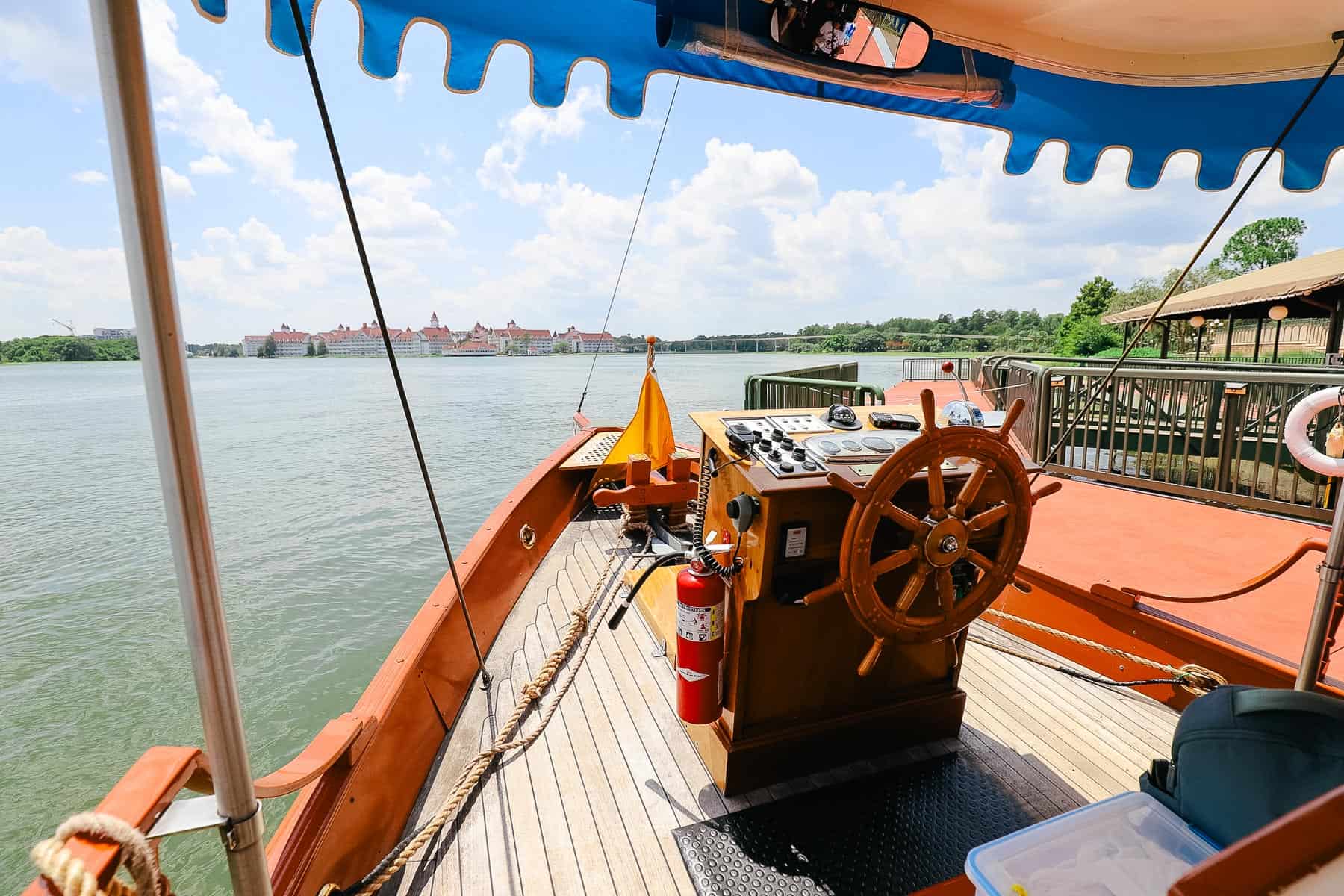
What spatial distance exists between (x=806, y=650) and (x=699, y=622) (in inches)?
13.7

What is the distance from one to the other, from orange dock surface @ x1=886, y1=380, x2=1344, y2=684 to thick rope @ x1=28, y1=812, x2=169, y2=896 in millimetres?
2986

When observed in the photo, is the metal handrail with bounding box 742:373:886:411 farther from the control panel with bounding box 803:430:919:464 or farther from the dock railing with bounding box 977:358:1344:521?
the control panel with bounding box 803:430:919:464

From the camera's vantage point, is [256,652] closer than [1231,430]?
No

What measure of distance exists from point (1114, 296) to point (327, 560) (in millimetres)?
45187

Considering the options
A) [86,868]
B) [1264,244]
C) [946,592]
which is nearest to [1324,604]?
[946,592]

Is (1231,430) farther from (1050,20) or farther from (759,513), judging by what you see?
(759,513)

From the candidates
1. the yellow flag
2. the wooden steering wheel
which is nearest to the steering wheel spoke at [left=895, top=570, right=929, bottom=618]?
the wooden steering wheel

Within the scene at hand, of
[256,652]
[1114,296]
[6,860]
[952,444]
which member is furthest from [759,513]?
[1114,296]

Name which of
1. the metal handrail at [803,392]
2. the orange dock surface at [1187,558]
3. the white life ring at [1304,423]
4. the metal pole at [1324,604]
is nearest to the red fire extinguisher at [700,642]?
the metal pole at [1324,604]

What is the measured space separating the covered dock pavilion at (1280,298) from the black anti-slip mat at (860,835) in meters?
8.53

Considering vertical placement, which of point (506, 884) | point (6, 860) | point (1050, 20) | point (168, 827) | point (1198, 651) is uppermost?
point (1050, 20)

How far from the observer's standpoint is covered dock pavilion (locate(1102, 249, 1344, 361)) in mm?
7070

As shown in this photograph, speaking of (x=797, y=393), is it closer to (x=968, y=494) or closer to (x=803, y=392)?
(x=803, y=392)

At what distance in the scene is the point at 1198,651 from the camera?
2.14m
